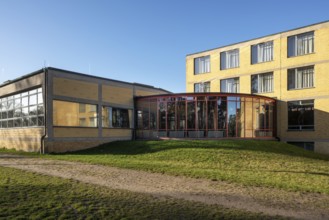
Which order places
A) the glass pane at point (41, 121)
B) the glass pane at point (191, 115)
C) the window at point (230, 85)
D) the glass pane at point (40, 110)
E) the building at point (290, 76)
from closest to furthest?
the glass pane at point (41, 121), the glass pane at point (40, 110), the glass pane at point (191, 115), the building at point (290, 76), the window at point (230, 85)

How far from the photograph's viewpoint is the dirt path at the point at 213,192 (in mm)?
6891

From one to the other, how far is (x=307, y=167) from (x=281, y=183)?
488 cm

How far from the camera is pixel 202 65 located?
32594mm

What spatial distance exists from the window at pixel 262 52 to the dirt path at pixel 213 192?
1983 cm

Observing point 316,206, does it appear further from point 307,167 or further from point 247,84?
Result: point 247,84

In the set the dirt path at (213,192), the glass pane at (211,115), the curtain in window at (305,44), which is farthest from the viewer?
the curtain in window at (305,44)

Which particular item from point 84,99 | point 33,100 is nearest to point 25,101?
point 33,100

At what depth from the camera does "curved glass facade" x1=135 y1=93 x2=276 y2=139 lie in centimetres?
2316

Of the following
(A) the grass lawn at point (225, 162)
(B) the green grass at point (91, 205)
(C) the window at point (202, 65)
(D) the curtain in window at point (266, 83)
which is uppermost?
(C) the window at point (202, 65)

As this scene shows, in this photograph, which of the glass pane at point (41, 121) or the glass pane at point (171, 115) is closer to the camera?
the glass pane at point (41, 121)

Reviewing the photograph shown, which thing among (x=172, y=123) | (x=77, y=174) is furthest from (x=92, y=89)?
(x=77, y=174)

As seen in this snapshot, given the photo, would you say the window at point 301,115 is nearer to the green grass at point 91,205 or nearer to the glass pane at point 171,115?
the glass pane at point 171,115

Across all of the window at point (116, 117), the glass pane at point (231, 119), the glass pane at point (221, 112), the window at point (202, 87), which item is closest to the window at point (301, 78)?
the glass pane at point (231, 119)

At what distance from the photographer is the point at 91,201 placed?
709 cm
